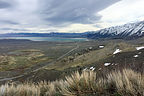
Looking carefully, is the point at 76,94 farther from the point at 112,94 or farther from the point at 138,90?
the point at 138,90

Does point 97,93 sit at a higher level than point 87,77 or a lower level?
lower

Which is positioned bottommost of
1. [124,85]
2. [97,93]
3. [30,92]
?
[30,92]

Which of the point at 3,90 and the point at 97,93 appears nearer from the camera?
the point at 97,93

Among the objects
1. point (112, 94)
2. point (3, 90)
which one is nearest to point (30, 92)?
point (3, 90)

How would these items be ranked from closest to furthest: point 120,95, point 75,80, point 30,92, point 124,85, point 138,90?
point 138,90
point 120,95
point 124,85
point 75,80
point 30,92

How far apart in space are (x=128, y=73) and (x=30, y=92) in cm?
364

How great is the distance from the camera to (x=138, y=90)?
3.50m

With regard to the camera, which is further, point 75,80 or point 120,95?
point 75,80

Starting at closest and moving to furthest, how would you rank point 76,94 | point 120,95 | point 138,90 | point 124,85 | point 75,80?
point 138,90, point 120,95, point 124,85, point 76,94, point 75,80

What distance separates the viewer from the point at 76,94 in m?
4.28

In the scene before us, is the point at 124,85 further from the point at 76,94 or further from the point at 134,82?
the point at 76,94

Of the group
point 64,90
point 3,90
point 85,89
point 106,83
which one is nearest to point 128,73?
point 106,83

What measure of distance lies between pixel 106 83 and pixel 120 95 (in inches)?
40.0

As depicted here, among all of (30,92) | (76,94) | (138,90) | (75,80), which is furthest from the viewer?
(30,92)
